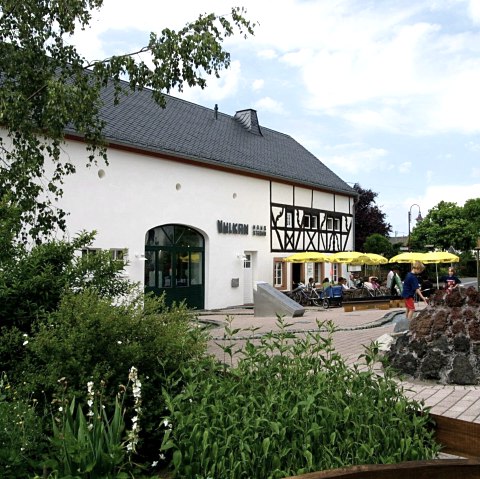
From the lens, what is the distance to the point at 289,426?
2984 millimetres

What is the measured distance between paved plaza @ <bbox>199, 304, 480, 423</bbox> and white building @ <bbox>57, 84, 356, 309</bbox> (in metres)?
2.44

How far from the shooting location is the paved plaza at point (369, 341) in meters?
5.80

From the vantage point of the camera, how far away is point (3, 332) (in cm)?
420

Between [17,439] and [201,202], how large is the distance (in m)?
18.9

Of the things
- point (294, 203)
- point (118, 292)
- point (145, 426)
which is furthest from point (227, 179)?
point (145, 426)

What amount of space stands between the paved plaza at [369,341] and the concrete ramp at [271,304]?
28cm

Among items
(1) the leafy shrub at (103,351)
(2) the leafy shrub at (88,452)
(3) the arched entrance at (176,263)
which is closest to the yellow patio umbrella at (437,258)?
(3) the arched entrance at (176,263)

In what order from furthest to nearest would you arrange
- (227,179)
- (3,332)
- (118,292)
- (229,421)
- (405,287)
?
(227,179) → (405,287) → (118,292) → (3,332) → (229,421)

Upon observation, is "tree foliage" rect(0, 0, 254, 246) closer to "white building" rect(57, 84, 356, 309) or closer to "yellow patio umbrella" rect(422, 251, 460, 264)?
"white building" rect(57, 84, 356, 309)

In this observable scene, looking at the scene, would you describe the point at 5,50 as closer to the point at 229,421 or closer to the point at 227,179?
the point at 229,421

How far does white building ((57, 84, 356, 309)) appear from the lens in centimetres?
1822

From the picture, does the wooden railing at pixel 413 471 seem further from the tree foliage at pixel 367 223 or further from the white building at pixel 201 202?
the tree foliage at pixel 367 223

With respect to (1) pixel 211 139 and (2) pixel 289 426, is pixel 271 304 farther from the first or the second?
(2) pixel 289 426

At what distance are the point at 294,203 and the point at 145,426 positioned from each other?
24.1m
